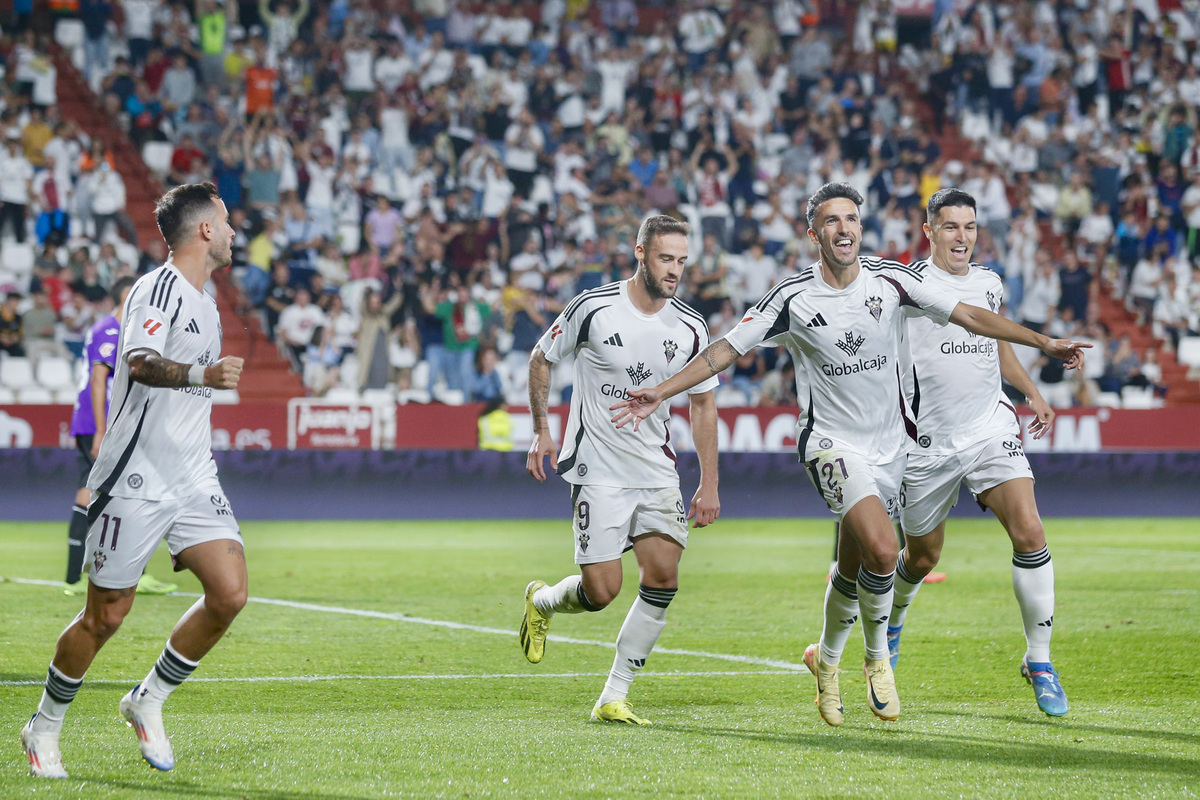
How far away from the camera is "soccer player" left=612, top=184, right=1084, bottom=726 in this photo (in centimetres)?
692

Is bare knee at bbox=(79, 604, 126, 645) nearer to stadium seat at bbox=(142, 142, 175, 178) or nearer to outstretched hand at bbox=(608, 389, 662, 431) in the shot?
outstretched hand at bbox=(608, 389, 662, 431)

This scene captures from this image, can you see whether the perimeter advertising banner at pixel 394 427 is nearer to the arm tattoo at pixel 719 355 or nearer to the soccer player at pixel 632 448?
the soccer player at pixel 632 448

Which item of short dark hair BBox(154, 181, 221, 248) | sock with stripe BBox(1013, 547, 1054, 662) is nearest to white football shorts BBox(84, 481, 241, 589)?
short dark hair BBox(154, 181, 221, 248)

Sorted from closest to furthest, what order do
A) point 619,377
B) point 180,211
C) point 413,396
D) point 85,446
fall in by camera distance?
point 180,211, point 619,377, point 85,446, point 413,396

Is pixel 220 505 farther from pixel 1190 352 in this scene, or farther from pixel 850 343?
pixel 1190 352


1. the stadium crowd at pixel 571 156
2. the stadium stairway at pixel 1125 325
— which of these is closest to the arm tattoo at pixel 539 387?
the stadium crowd at pixel 571 156

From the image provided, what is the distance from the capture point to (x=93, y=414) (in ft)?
35.8

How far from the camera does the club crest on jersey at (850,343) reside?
704 centimetres

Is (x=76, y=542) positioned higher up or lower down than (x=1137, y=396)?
lower down

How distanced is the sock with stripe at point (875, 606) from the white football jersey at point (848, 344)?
56 centimetres

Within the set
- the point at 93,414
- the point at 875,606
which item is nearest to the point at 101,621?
the point at 875,606

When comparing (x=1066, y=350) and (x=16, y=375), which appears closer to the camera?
(x=1066, y=350)

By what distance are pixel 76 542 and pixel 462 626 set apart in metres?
3.47

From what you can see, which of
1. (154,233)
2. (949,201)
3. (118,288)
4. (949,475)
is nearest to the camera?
(949,475)
